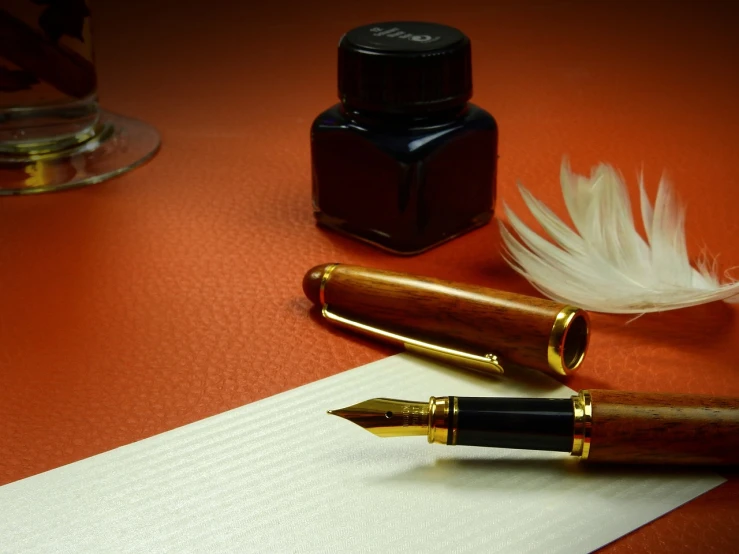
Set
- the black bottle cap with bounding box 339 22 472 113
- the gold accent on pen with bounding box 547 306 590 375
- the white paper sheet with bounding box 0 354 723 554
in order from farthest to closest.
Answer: the black bottle cap with bounding box 339 22 472 113, the gold accent on pen with bounding box 547 306 590 375, the white paper sheet with bounding box 0 354 723 554

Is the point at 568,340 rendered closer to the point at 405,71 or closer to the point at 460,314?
the point at 460,314

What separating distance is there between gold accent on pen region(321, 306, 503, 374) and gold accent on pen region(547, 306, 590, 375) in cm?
4

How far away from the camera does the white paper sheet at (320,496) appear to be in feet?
1.87

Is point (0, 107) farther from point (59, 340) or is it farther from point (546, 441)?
point (546, 441)

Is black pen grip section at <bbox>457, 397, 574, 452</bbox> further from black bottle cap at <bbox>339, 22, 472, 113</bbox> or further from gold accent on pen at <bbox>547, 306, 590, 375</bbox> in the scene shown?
black bottle cap at <bbox>339, 22, 472, 113</bbox>

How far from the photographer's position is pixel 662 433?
60 cm

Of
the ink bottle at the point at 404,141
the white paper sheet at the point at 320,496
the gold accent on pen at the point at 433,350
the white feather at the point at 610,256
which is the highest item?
the ink bottle at the point at 404,141

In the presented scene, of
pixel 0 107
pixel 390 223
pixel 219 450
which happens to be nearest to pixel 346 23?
pixel 0 107

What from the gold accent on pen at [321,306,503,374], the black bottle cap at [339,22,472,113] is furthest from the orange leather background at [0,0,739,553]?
the black bottle cap at [339,22,472,113]

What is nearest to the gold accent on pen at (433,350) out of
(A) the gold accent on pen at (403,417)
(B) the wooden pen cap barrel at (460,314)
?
(B) the wooden pen cap barrel at (460,314)

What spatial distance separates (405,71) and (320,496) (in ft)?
1.27

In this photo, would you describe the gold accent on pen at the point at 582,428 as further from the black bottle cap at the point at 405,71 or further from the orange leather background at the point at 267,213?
the black bottle cap at the point at 405,71

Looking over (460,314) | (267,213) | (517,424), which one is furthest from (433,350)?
(267,213)

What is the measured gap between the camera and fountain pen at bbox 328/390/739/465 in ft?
1.96
